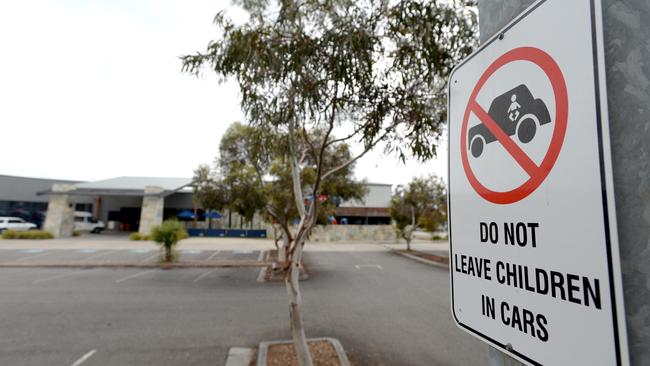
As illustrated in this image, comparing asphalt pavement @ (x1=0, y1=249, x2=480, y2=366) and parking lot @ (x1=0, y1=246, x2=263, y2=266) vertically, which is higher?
parking lot @ (x1=0, y1=246, x2=263, y2=266)

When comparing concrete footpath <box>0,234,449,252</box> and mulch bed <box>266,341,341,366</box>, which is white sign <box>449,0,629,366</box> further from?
concrete footpath <box>0,234,449,252</box>

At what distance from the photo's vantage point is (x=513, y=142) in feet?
3.33

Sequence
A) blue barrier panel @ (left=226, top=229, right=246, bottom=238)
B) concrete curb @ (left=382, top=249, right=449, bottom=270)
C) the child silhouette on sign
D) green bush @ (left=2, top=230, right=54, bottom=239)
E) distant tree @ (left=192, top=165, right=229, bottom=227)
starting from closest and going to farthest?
the child silhouette on sign < distant tree @ (left=192, top=165, right=229, bottom=227) < concrete curb @ (left=382, top=249, right=449, bottom=270) < green bush @ (left=2, top=230, right=54, bottom=239) < blue barrier panel @ (left=226, top=229, right=246, bottom=238)

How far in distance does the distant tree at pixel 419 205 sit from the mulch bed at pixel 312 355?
17871 mm

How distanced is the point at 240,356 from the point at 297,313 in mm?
1821

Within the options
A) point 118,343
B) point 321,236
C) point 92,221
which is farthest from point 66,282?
point 92,221

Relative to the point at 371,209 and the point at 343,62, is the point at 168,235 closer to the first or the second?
the point at 343,62

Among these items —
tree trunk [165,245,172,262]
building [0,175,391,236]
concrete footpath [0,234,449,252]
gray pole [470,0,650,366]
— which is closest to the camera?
gray pole [470,0,650,366]

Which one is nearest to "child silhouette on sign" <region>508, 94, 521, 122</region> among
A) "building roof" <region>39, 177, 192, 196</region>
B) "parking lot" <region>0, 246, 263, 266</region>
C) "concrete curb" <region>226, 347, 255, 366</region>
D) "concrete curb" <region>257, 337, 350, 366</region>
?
"concrete curb" <region>257, 337, 350, 366</region>

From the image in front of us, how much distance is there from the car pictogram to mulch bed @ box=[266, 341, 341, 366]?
18.3ft

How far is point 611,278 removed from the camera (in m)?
0.72

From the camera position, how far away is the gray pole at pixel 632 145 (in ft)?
2.35

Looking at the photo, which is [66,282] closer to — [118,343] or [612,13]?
[118,343]

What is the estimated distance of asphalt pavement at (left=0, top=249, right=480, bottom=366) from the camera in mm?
6016
